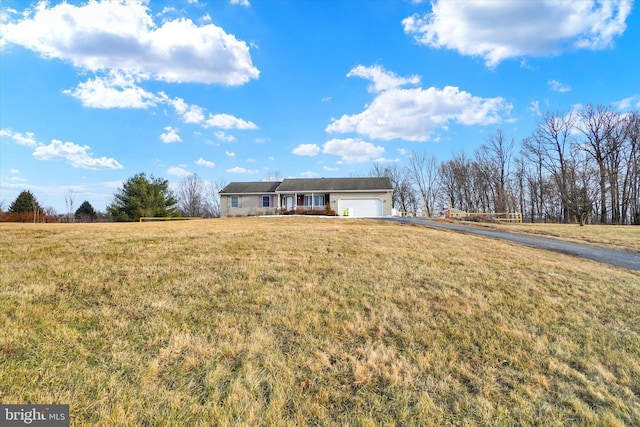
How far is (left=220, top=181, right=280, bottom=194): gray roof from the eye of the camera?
1170 inches

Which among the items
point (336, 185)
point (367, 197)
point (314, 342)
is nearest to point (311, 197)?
point (336, 185)

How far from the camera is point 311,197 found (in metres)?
28.6

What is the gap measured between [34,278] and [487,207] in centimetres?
4456

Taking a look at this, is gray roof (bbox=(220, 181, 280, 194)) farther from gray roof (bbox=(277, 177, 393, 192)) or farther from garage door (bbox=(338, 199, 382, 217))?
garage door (bbox=(338, 199, 382, 217))

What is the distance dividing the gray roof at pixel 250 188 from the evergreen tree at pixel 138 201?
6.33 metres

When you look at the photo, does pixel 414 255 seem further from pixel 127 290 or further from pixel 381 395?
pixel 127 290

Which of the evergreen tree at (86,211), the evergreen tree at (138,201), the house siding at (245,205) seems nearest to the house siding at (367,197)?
the house siding at (245,205)

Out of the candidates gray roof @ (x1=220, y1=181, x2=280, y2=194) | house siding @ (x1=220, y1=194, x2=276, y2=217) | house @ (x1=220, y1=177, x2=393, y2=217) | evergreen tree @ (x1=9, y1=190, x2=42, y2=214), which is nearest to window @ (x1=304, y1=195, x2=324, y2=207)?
house @ (x1=220, y1=177, x2=393, y2=217)

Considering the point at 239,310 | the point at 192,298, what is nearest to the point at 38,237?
the point at 192,298

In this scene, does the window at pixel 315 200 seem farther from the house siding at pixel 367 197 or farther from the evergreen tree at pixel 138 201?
the evergreen tree at pixel 138 201

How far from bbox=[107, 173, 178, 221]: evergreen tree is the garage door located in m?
17.9

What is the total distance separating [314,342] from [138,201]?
98.3 feet

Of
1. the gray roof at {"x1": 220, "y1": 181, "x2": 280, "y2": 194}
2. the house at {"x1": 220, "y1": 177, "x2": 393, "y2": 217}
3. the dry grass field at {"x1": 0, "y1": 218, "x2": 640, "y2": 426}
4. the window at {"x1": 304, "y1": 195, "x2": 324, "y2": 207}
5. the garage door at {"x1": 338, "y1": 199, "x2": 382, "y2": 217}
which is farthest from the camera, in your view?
the gray roof at {"x1": 220, "y1": 181, "x2": 280, "y2": 194}

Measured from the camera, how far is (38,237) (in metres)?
9.12
